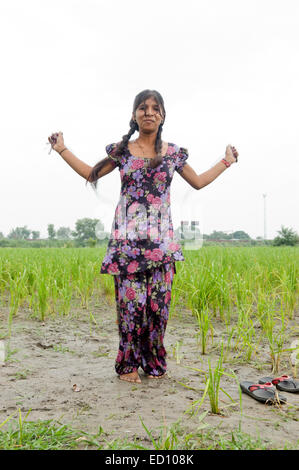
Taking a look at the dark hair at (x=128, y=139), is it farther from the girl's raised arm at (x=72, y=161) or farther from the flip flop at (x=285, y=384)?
the flip flop at (x=285, y=384)

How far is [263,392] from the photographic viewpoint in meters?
1.60

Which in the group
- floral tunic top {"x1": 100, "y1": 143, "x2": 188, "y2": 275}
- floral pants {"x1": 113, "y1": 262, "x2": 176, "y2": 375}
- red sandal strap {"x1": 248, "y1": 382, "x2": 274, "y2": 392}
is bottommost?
red sandal strap {"x1": 248, "y1": 382, "x2": 274, "y2": 392}

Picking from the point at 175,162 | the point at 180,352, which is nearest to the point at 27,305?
the point at 180,352

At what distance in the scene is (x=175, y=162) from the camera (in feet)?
6.33

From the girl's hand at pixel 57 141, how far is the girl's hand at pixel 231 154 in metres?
0.87

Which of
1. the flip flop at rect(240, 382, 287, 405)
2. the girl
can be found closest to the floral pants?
the girl

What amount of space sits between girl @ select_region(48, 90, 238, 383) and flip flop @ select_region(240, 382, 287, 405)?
418mm

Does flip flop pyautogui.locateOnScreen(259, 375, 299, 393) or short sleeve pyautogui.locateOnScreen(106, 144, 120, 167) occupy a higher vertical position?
short sleeve pyautogui.locateOnScreen(106, 144, 120, 167)

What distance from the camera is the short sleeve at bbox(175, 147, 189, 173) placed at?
196cm

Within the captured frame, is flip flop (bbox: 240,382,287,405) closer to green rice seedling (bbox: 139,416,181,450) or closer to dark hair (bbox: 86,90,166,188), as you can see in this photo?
green rice seedling (bbox: 139,416,181,450)

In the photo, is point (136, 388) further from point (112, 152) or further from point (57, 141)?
point (57, 141)

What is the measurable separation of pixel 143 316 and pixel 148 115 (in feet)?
3.08
